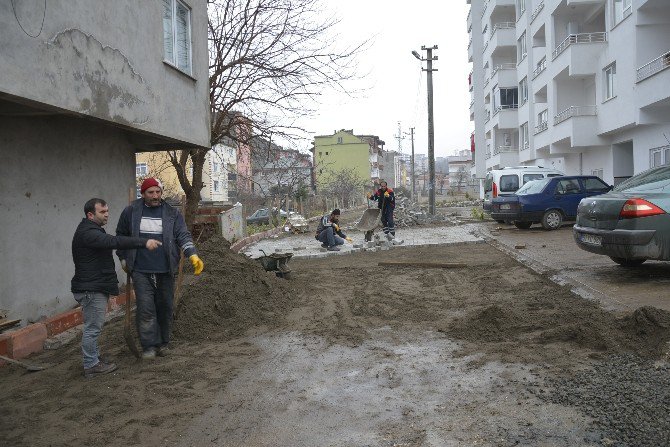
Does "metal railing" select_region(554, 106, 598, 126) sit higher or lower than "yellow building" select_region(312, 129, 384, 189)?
lower

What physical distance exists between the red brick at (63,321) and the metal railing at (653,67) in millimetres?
16055

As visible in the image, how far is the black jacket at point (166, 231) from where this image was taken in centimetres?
551

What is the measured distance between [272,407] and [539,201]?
1484 centimetres

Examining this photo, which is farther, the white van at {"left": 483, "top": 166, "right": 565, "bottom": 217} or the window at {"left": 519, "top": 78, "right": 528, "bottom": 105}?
the window at {"left": 519, "top": 78, "right": 528, "bottom": 105}

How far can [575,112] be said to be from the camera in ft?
73.6

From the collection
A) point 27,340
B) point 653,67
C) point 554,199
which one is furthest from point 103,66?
point 653,67

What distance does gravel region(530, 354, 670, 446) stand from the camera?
3285mm

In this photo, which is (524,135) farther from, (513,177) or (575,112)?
(513,177)

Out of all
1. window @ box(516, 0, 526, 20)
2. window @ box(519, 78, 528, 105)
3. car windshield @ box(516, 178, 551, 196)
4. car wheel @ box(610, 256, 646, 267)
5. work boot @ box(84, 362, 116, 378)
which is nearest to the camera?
work boot @ box(84, 362, 116, 378)

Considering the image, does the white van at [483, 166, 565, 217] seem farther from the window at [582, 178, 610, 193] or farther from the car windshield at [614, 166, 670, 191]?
the car windshield at [614, 166, 670, 191]

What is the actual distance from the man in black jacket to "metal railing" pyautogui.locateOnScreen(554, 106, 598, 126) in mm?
20941

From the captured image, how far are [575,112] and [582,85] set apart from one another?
137 inches

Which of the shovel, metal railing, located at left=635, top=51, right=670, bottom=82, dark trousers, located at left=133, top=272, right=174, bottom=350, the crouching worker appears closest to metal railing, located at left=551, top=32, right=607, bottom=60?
metal railing, located at left=635, top=51, right=670, bottom=82

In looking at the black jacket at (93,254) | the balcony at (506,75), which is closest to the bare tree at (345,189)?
the balcony at (506,75)
